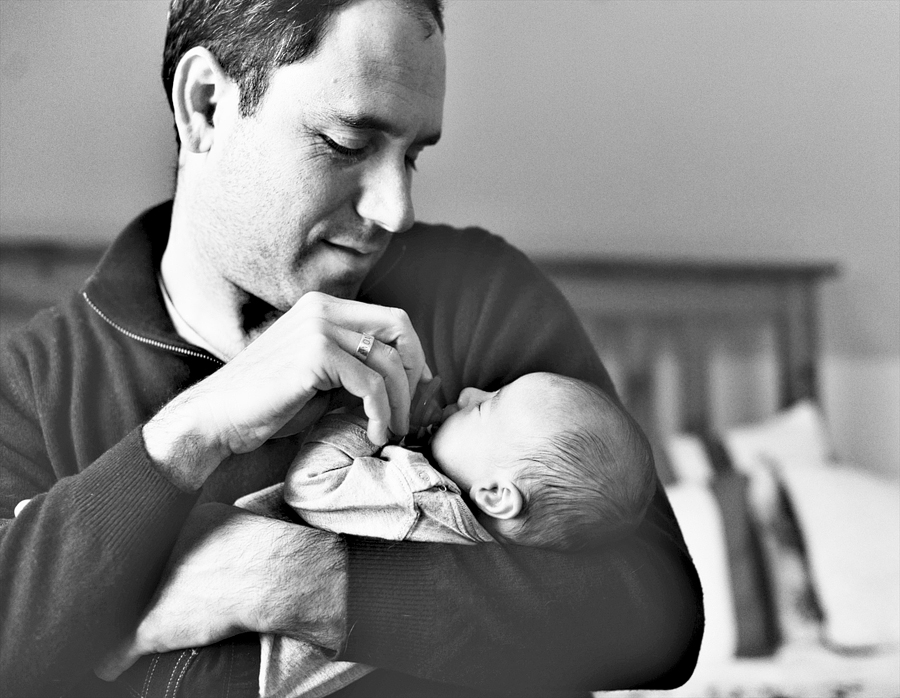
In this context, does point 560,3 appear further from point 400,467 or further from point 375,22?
point 400,467

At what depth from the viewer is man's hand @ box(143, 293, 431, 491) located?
2.35 ft

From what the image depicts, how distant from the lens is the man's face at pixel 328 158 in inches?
32.7

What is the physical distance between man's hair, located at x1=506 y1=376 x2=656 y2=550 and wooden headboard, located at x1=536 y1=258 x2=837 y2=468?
769mm

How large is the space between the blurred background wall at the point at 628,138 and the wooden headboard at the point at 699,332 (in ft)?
0.13

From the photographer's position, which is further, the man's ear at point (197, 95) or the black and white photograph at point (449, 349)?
the man's ear at point (197, 95)

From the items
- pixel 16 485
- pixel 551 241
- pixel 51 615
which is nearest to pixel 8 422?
pixel 16 485

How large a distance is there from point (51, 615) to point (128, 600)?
58mm

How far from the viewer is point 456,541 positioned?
2.48 ft

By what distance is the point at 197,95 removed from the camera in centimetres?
90

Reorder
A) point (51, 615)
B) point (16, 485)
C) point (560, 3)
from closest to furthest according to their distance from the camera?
point (51, 615) < point (16, 485) < point (560, 3)

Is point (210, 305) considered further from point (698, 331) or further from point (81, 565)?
point (698, 331)

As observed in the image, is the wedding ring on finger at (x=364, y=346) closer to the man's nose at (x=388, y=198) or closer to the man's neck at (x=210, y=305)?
the man's nose at (x=388, y=198)

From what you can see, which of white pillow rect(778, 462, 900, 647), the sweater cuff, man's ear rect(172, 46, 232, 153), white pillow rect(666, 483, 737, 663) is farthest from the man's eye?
white pillow rect(778, 462, 900, 647)

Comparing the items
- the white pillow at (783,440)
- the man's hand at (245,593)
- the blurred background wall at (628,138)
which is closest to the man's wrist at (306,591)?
the man's hand at (245,593)
